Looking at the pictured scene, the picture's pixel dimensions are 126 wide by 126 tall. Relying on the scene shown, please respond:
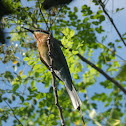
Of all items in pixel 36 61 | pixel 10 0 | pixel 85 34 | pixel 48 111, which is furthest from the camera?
pixel 85 34

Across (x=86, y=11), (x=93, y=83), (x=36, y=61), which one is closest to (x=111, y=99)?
(x=93, y=83)

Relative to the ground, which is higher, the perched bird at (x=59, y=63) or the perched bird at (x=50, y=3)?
the perched bird at (x=50, y=3)

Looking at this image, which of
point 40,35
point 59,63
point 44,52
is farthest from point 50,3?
point 59,63

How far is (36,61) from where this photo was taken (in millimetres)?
2066

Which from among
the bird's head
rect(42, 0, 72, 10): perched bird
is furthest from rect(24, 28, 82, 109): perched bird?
rect(42, 0, 72, 10): perched bird

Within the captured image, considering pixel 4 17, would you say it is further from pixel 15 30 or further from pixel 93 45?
pixel 93 45

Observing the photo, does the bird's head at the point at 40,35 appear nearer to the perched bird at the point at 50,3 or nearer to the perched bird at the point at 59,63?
the perched bird at the point at 59,63

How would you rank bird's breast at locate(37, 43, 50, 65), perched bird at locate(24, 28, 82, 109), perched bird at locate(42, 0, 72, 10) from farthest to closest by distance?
perched bird at locate(42, 0, 72, 10) → bird's breast at locate(37, 43, 50, 65) → perched bird at locate(24, 28, 82, 109)

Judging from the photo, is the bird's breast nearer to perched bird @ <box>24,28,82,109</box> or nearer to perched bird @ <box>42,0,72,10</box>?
perched bird @ <box>24,28,82,109</box>

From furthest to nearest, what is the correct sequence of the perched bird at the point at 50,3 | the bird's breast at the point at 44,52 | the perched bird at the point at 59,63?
the perched bird at the point at 50,3 < the bird's breast at the point at 44,52 < the perched bird at the point at 59,63

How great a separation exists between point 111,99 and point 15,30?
264cm

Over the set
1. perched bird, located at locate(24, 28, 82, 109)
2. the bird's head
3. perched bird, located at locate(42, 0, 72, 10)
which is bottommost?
perched bird, located at locate(24, 28, 82, 109)

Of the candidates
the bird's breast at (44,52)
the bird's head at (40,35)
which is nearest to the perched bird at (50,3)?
the bird's head at (40,35)

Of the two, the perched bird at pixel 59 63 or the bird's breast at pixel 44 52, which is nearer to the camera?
the perched bird at pixel 59 63
